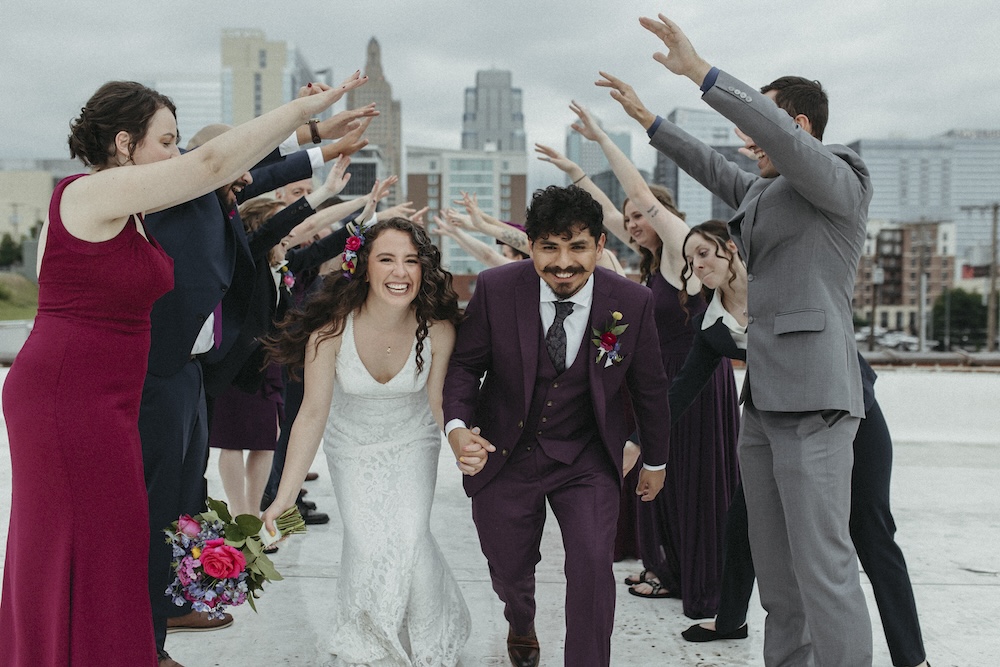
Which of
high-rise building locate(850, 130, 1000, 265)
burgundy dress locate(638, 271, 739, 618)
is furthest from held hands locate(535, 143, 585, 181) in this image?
high-rise building locate(850, 130, 1000, 265)

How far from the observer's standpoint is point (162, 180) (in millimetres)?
2309

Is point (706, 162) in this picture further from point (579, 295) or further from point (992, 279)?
point (992, 279)

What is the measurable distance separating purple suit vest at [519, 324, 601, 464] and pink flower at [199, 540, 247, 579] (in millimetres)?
1137

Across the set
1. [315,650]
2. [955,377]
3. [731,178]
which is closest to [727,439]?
[731,178]

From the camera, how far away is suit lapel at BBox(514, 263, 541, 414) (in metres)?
3.27

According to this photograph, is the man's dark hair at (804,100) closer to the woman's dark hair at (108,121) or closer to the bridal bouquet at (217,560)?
the woman's dark hair at (108,121)

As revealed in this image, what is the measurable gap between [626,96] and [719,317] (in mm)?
1003

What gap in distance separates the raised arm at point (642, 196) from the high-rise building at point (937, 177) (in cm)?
15840

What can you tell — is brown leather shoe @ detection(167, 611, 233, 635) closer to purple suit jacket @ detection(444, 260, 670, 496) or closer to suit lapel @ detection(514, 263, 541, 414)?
purple suit jacket @ detection(444, 260, 670, 496)

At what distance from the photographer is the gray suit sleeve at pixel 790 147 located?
2588mm

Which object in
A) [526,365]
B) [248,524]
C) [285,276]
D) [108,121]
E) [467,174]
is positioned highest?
[467,174]

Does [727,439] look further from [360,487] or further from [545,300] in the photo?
[360,487]

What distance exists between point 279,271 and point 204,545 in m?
2.40

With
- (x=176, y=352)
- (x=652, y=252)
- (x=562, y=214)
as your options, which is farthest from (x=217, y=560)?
(x=652, y=252)
